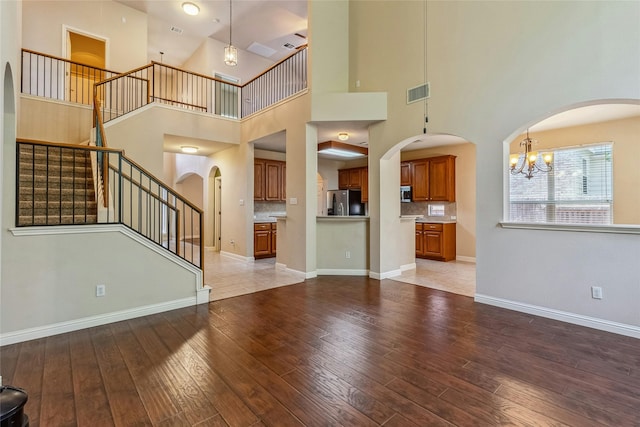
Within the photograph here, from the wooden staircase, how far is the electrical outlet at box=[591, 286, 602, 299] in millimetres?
5535

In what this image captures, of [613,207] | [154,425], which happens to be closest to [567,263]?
[613,207]

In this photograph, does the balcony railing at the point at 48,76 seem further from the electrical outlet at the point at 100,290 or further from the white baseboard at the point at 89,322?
the white baseboard at the point at 89,322

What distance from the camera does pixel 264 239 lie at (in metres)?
7.48

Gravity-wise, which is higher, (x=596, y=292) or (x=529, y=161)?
(x=529, y=161)

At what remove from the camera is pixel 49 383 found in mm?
2113

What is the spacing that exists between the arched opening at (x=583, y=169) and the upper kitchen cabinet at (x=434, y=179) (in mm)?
1318

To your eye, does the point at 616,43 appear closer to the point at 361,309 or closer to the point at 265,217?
the point at 361,309

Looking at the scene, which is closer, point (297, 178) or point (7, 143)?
point (7, 143)

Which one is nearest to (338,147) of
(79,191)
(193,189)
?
(79,191)

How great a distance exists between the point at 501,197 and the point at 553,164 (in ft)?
9.92

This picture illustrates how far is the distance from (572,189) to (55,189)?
8348 millimetres

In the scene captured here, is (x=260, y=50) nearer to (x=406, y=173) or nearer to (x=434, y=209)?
(x=406, y=173)

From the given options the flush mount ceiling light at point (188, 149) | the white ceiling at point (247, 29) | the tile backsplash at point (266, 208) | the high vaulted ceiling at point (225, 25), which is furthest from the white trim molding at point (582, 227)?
the flush mount ceiling light at point (188, 149)

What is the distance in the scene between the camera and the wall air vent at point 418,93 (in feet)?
14.7
